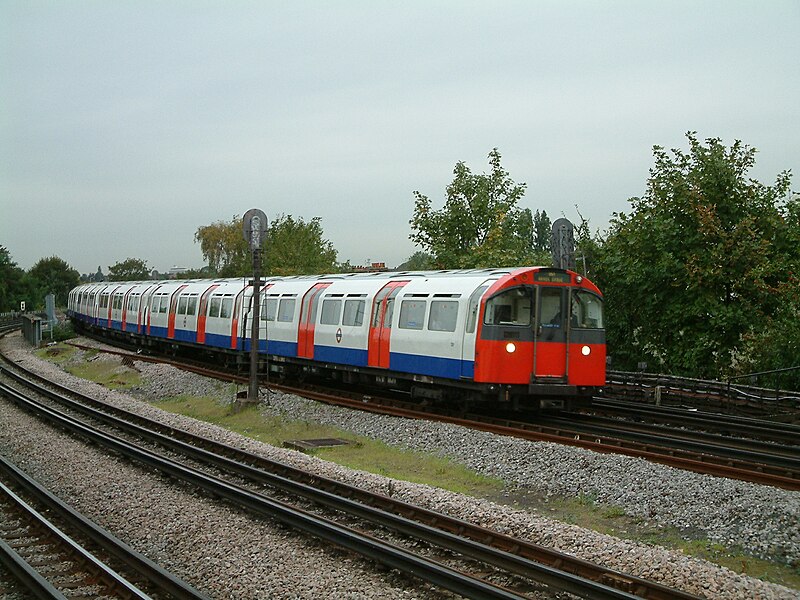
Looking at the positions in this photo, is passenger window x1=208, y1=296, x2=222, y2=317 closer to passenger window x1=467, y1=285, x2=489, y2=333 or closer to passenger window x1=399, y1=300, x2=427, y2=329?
passenger window x1=399, y1=300, x2=427, y2=329

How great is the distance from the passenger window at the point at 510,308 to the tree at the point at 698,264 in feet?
27.5

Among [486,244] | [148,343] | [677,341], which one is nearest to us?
[677,341]

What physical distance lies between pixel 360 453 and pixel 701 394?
10.3 meters

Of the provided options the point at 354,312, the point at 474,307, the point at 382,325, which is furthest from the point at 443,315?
the point at 354,312

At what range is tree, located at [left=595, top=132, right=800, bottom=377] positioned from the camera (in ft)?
75.5

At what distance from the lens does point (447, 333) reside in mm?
16859

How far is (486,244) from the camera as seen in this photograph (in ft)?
106

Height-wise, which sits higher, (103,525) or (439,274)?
(439,274)

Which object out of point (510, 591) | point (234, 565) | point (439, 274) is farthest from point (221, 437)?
point (510, 591)

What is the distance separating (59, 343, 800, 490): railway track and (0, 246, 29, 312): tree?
79.3 meters

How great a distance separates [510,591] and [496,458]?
19.0 feet

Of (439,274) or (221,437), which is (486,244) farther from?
(221,437)

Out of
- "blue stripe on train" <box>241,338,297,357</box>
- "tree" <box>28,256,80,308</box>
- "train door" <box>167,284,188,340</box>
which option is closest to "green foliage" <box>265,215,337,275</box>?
"train door" <box>167,284,188,340</box>

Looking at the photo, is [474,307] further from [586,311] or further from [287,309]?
[287,309]
